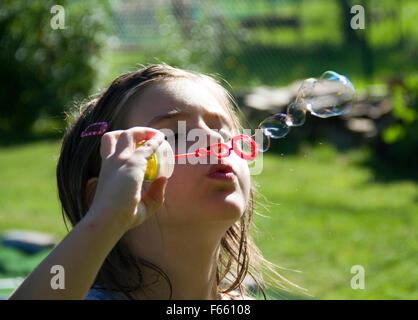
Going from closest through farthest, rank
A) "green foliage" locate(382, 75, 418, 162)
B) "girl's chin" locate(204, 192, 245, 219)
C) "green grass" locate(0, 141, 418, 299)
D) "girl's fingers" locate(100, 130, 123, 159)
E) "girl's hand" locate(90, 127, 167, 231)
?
"girl's hand" locate(90, 127, 167, 231) < "girl's fingers" locate(100, 130, 123, 159) < "girl's chin" locate(204, 192, 245, 219) < "green grass" locate(0, 141, 418, 299) < "green foliage" locate(382, 75, 418, 162)

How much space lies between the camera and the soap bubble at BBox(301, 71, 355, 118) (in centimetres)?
268

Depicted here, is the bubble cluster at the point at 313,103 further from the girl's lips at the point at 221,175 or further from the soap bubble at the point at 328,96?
the girl's lips at the point at 221,175

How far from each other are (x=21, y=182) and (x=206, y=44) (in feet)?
13.2

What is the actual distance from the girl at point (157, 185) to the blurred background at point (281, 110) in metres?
0.49

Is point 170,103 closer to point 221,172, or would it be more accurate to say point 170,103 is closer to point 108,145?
point 221,172

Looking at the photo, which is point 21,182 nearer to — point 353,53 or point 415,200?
point 415,200

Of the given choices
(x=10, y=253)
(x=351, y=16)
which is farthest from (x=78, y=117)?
(x=351, y=16)

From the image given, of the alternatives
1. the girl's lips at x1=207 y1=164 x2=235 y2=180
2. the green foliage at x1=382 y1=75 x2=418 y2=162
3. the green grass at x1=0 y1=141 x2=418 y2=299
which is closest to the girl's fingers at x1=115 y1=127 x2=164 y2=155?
the girl's lips at x1=207 y1=164 x2=235 y2=180

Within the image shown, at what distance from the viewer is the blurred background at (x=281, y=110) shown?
14.0 feet

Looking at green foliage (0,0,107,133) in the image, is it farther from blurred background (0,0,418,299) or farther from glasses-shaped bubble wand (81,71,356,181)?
glasses-shaped bubble wand (81,71,356,181)

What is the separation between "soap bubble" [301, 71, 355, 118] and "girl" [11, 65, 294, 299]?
0.56 m

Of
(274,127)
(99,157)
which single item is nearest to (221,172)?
(99,157)

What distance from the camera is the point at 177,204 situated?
1817 mm

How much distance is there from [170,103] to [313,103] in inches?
38.4
